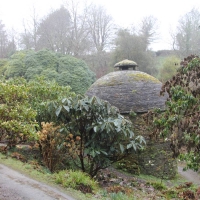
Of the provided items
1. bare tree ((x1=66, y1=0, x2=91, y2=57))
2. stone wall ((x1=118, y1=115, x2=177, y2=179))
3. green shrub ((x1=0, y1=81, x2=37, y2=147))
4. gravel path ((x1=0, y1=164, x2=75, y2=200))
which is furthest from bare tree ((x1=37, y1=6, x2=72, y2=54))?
gravel path ((x1=0, y1=164, x2=75, y2=200))

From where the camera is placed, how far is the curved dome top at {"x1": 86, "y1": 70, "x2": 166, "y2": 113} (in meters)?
12.7

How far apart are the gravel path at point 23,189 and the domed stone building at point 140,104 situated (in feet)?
22.6

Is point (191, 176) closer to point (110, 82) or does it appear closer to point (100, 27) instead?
point (110, 82)

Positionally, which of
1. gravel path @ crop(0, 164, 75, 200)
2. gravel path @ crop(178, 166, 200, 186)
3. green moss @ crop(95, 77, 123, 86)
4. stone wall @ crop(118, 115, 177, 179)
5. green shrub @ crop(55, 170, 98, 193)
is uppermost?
green moss @ crop(95, 77, 123, 86)

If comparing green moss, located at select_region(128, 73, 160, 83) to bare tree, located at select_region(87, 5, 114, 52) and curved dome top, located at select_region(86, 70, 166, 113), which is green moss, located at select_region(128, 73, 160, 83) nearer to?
curved dome top, located at select_region(86, 70, 166, 113)

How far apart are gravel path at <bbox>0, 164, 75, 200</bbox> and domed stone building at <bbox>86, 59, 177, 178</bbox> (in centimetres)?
688

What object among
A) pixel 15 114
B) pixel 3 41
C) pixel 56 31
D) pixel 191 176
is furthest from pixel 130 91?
pixel 3 41

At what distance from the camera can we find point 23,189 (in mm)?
5582

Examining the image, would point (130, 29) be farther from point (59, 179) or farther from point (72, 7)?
point (59, 179)

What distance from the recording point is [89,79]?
20.8m

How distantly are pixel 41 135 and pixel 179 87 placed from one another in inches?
182

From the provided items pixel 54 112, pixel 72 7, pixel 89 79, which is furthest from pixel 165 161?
pixel 72 7

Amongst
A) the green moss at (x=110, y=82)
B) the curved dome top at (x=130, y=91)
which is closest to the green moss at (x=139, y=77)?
the curved dome top at (x=130, y=91)

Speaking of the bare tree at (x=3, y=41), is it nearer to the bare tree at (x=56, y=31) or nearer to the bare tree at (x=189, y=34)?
the bare tree at (x=56, y=31)
